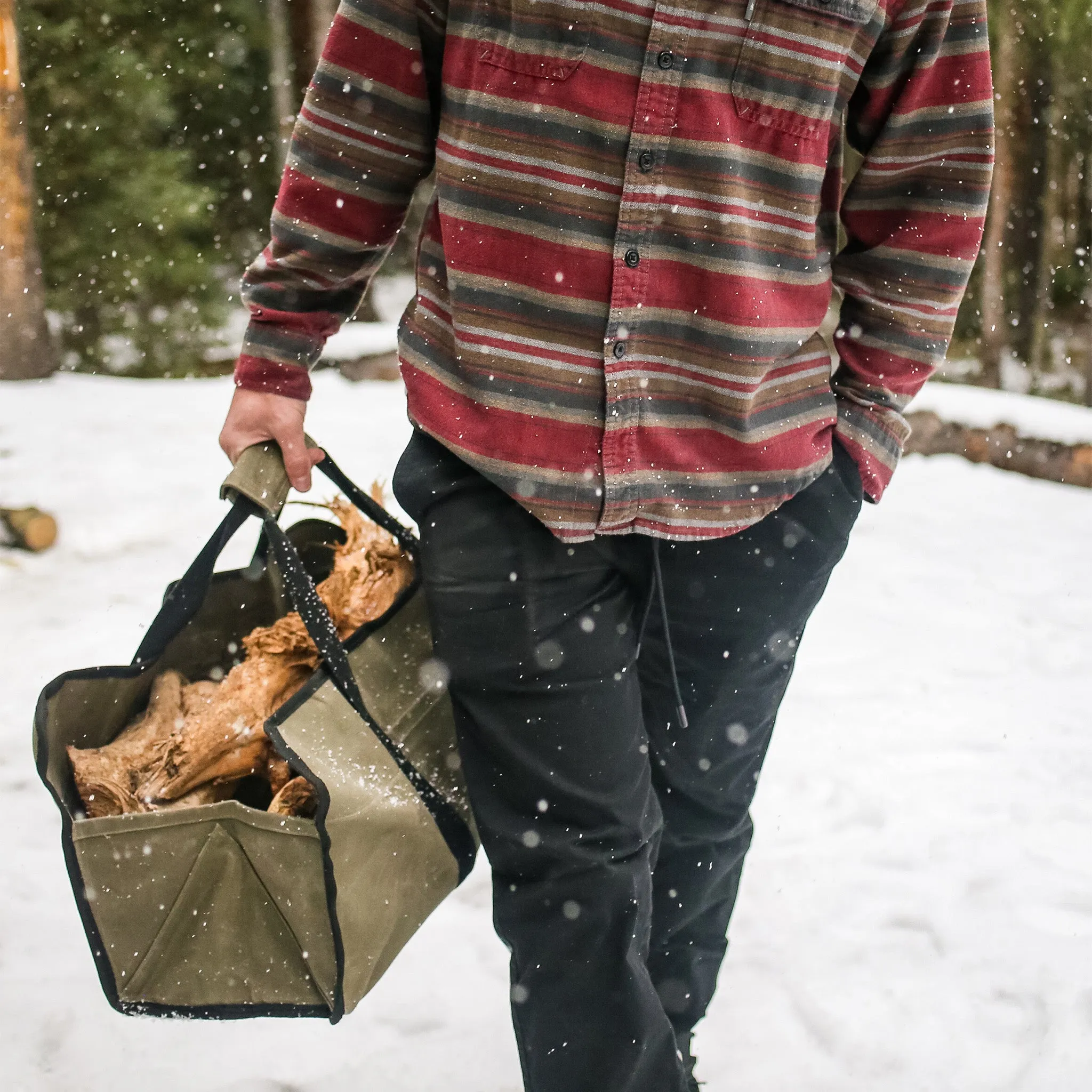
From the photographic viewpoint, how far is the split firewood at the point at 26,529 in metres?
4.55

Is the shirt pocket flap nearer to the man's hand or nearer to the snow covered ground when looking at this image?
the man's hand

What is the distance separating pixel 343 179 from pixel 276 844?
883 millimetres

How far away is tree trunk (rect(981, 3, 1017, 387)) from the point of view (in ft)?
30.8

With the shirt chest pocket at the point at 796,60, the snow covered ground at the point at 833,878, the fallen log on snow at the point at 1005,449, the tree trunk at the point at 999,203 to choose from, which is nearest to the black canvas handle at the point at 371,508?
the shirt chest pocket at the point at 796,60

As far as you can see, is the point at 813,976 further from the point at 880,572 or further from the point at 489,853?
the point at 880,572

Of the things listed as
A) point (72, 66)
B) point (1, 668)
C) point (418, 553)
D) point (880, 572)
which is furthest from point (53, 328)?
point (418, 553)

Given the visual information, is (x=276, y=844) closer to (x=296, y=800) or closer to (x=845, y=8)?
(x=296, y=800)

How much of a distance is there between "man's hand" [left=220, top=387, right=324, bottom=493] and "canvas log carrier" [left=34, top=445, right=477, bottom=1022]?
0.07 ft

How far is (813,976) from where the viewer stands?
2244 mm

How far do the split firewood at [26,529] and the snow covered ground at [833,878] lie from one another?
3.6 inches

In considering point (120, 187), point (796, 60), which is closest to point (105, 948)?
point (796, 60)

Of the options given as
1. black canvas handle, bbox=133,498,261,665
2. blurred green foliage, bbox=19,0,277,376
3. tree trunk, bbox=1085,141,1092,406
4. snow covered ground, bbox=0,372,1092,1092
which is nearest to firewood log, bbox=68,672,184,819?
black canvas handle, bbox=133,498,261,665

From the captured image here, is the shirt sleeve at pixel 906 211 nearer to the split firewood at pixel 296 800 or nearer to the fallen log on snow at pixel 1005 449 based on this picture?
the split firewood at pixel 296 800

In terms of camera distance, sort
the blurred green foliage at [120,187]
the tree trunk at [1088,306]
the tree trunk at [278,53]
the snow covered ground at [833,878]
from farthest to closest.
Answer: the tree trunk at [278,53] → the tree trunk at [1088,306] → the blurred green foliage at [120,187] → the snow covered ground at [833,878]
